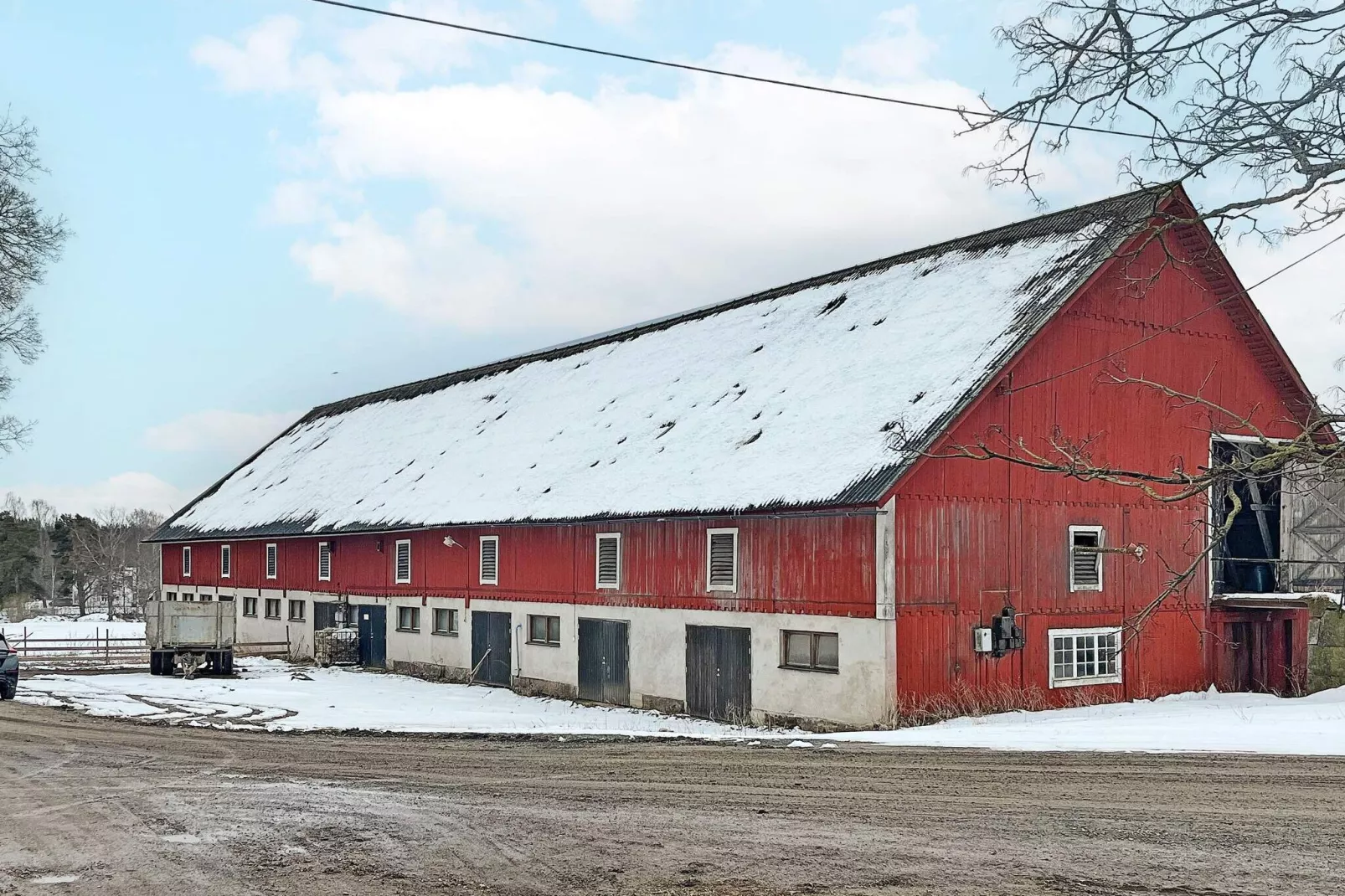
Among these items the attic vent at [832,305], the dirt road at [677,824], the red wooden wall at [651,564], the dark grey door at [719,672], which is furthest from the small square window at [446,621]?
the dirt road at [677,824]

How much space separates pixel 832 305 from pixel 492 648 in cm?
1214

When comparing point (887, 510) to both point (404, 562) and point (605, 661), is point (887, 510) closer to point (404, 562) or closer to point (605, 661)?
point (605, 661)

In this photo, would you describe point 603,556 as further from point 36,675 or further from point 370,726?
point 36,675

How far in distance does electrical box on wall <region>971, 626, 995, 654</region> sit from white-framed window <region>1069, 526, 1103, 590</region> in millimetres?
2492

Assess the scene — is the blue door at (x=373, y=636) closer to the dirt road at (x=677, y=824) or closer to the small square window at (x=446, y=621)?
the small square window at (x=446, y=621)

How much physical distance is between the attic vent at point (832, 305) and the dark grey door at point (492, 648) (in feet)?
35.6

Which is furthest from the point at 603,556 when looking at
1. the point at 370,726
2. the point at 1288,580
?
the point at 1288,580

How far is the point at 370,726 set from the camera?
2269cm

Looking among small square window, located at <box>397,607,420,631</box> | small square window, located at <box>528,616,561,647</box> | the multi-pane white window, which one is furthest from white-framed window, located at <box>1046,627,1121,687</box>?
small square window, located at <box>397,607,420,631</box>

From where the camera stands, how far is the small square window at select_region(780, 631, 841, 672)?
2184cm

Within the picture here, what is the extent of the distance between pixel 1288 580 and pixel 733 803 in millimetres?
17783

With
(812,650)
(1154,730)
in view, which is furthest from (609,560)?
(1154,730)

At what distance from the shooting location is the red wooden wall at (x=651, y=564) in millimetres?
21750

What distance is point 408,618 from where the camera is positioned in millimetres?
36250
